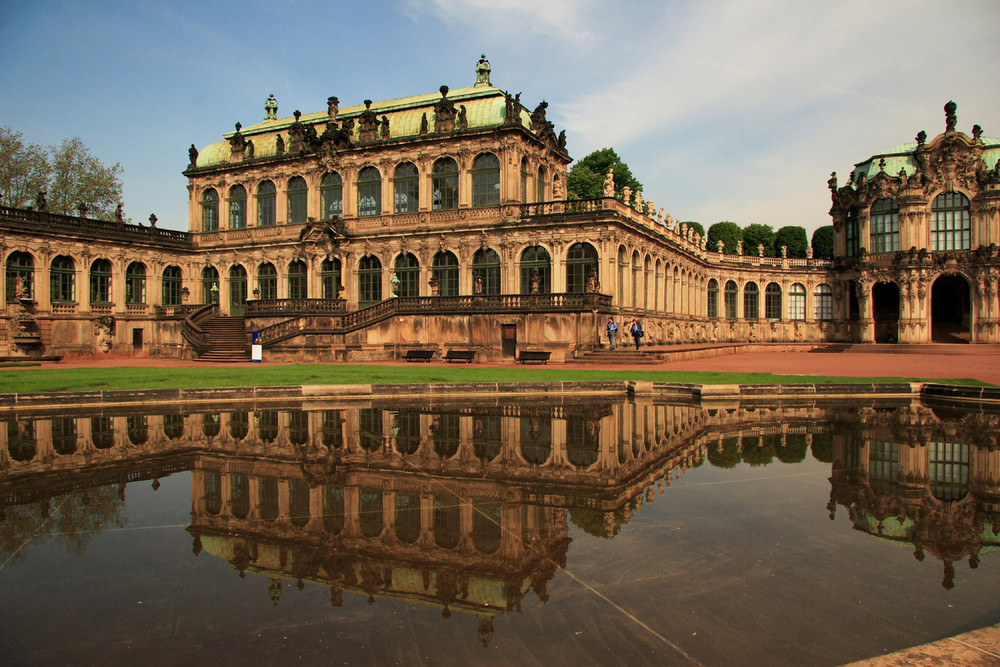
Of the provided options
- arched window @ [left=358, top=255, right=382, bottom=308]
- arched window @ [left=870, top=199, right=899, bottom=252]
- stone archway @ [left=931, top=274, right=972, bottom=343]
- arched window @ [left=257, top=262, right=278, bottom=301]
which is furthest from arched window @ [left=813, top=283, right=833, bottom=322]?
arched window @ [left=257, top=262, right=278, bottom=301]

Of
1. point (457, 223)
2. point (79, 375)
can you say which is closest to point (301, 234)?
point (457, 223)

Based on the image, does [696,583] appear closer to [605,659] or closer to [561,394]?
[605,659]

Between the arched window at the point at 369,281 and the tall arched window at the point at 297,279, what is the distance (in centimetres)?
509

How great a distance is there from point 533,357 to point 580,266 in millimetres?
8310

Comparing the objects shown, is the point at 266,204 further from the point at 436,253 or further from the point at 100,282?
the point at 436,253

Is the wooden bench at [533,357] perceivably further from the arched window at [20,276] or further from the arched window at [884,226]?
the arched window at [884,226]

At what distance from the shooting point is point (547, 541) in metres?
6.86

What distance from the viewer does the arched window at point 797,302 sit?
63094mm

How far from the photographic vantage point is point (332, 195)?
49.7 metres

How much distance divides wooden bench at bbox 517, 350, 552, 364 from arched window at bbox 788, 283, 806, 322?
37354 mm

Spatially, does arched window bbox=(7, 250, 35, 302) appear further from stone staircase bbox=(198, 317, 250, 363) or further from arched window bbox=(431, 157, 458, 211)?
arched window bbox=(431, 157, 458, 211)

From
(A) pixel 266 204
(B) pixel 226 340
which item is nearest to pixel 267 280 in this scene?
(A) pixel 266 204

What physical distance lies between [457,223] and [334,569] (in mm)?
39515

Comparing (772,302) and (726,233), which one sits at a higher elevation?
(726,233)
